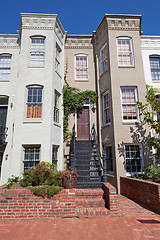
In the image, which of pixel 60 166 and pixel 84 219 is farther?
pixel 60 166

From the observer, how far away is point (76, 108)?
1178cm

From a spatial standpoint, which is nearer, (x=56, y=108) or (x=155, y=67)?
(x=56, y=108)

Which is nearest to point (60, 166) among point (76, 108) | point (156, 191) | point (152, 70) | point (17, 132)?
point (17, 132)

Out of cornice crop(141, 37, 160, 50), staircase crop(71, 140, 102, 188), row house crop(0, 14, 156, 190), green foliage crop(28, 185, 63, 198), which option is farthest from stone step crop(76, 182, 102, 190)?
cornice crop(141, 37, 160, 50)

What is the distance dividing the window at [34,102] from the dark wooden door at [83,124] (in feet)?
10.5

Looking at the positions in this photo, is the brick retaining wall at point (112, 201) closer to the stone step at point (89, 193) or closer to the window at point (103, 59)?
the stone step at point (89, 193)

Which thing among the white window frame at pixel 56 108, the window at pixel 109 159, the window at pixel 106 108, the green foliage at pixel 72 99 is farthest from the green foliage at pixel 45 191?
the window at pixel 106 108

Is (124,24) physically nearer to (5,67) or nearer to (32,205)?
(5,67)

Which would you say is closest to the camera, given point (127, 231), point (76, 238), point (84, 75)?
point (76, 238)

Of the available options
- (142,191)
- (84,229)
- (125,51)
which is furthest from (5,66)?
(142,191)

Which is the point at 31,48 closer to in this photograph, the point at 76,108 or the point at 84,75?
the point at 84,75

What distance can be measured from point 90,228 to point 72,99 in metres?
8.48

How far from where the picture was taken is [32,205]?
5.44 m

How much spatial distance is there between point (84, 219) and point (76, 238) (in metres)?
1.28
